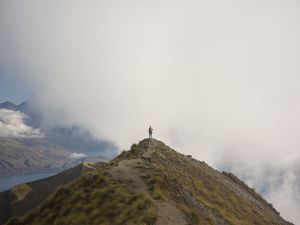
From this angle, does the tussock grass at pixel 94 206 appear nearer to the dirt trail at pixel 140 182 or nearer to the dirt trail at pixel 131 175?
the dirt trail at pixel 140 182

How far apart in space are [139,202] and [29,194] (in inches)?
4197

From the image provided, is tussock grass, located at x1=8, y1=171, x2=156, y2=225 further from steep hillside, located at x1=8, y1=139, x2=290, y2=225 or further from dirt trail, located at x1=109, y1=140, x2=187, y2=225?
dirt trail, located at x1=109, y1=140, x2=187, y2=225

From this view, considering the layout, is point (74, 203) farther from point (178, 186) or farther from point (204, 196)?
point (204, 196)

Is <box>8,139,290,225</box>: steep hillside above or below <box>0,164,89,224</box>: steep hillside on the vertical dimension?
below

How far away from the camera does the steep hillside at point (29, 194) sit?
4626 inches

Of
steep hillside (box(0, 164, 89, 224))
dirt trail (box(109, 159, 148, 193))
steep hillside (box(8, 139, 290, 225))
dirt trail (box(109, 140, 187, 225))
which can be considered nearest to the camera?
dirt trail (box(109, 140, 187, 225))

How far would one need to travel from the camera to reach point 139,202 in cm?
3200

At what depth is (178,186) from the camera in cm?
3975

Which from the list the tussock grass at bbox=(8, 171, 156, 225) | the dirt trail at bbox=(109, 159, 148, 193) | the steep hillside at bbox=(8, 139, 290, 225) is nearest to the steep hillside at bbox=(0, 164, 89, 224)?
the dirt trail at bbox=(109, 159, 148, 193)

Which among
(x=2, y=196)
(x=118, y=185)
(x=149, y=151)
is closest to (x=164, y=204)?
(x=118, y=185)

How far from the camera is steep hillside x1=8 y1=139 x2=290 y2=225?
30.7 m

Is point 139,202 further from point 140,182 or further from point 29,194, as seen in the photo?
point 29,194

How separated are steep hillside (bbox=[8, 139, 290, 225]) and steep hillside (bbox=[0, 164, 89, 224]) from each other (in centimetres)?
7565

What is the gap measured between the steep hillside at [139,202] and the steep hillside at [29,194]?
248 feet
